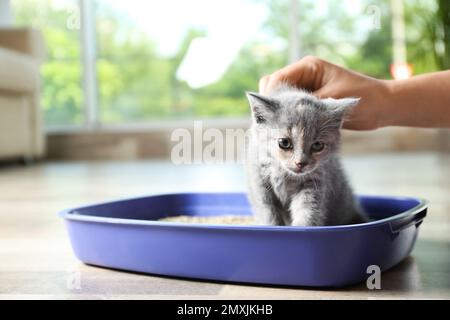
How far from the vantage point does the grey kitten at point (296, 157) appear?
1.12m

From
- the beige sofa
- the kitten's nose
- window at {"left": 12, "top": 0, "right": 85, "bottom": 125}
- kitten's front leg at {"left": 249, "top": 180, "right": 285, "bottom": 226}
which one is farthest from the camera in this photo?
window at {"left": 12, "top": 0, "right": 85, "bottom": 125}

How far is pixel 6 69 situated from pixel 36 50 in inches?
27.1

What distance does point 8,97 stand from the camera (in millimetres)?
3861

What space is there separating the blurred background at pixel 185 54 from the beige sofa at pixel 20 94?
1.62 feet

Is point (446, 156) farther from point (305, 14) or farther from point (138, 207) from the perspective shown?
point (138, 207)

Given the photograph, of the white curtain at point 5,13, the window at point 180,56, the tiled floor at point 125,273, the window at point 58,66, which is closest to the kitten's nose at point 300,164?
the tiled floor at point 125,273

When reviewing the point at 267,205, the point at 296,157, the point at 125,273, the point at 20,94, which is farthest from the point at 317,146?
the point at 20,94

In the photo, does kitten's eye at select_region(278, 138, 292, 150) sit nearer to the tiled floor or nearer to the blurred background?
the tiled floor

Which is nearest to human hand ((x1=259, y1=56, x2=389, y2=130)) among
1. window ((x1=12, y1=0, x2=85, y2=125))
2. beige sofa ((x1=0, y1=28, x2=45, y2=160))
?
beige sofa ((x1=0, y1=28, x2=45, y2=160))

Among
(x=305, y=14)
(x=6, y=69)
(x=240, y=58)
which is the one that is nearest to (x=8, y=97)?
(x=6, y=69)

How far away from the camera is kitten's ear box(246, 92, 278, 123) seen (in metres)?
1.12

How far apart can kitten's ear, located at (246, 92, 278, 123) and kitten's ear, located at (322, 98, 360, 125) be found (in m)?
0.11

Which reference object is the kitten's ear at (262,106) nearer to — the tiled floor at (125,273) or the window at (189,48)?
the tiled floor at (125,273)

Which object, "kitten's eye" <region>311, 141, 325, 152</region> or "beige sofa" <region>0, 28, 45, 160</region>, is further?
"beige sofa" <region>0, 28, 45, 160</region>
